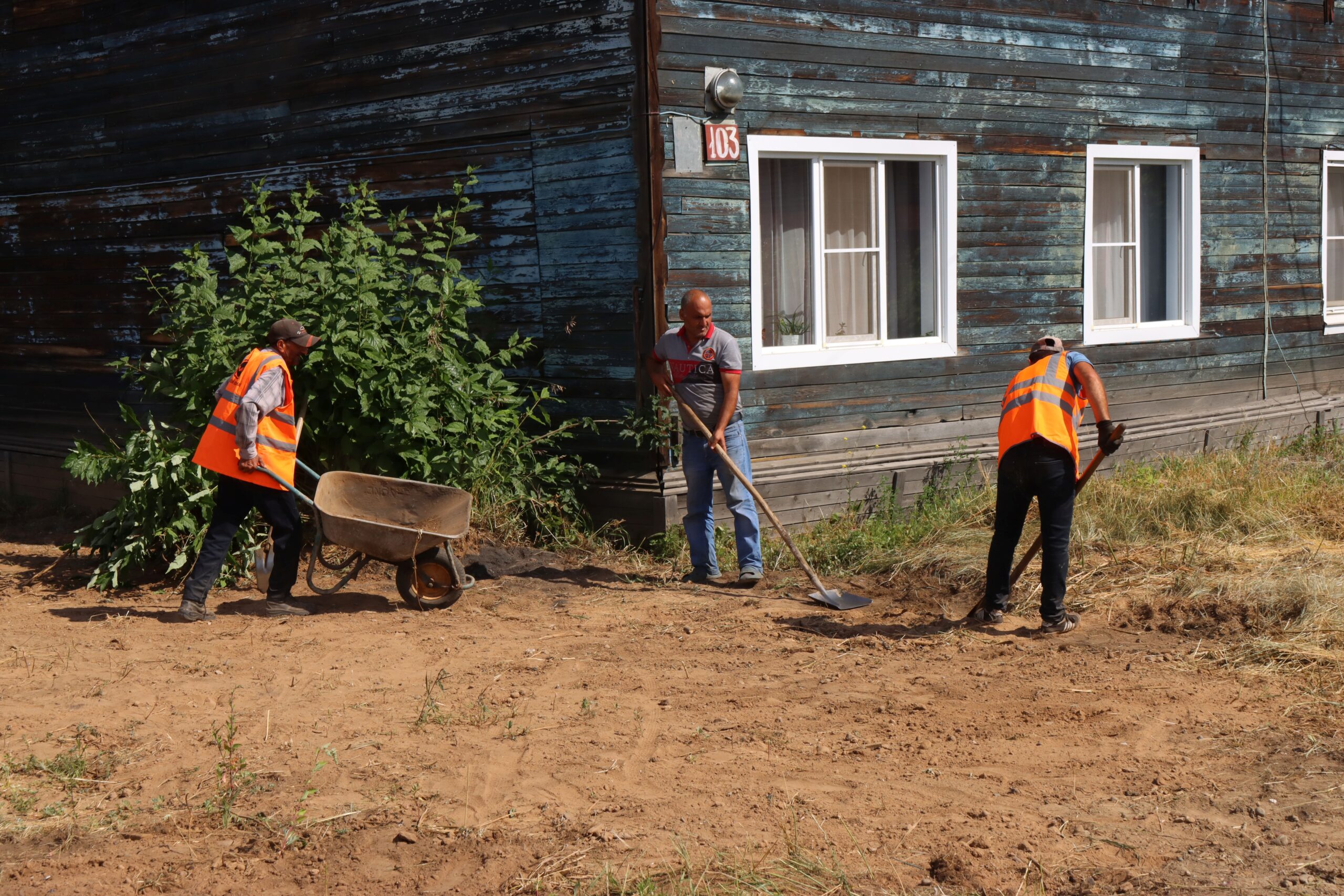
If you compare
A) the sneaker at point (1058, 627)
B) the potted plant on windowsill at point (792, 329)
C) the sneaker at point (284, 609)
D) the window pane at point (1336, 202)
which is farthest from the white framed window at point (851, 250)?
the window pane at point (1336, 202)

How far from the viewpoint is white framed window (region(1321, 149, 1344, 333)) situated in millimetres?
12969

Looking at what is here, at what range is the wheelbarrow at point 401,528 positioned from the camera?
7.25 m

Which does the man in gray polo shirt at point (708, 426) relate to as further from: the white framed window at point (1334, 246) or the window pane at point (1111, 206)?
the white framed window at point (1334, 246)

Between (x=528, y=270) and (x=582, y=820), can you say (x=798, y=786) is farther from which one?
(x=528, y=270)

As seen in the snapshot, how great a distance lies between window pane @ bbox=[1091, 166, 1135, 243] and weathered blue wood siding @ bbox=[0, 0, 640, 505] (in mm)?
4634

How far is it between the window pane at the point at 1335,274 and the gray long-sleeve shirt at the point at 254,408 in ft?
35.3

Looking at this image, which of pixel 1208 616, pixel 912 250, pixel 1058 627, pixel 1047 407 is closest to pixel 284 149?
pixel 912 250

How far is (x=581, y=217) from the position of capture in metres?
9.02

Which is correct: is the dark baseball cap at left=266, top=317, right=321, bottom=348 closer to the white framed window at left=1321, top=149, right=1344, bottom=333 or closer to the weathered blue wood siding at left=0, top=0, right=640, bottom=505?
the weathered blue wood siding at left=0, top=0, right=640, bottom=505

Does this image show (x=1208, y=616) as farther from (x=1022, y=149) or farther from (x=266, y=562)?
(x=266, y=562)

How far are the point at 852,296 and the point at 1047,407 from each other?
10.6 feet

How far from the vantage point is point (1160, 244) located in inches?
463

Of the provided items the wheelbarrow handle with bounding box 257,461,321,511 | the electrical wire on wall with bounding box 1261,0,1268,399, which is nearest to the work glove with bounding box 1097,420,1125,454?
the wheelbarrow handle with bounding box 257,461,321,511

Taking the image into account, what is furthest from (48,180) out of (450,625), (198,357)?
(450,625)
